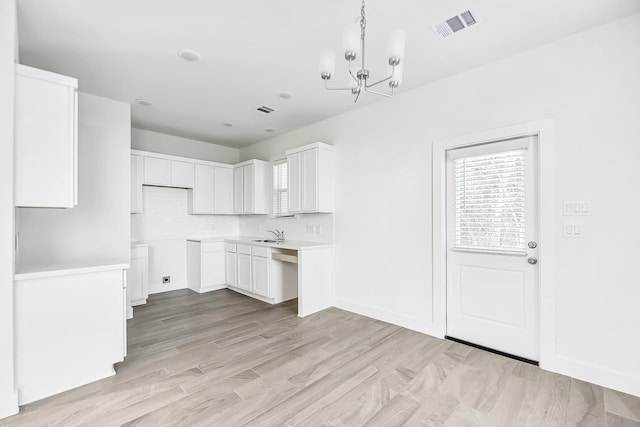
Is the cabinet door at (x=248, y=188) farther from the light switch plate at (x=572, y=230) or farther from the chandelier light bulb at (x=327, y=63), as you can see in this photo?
the light switch plate at (x=572, y=230)

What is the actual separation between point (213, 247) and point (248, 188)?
1185mm

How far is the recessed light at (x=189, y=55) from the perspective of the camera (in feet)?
8.78

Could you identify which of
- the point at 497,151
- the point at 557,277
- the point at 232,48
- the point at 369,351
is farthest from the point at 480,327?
the point at 232,48

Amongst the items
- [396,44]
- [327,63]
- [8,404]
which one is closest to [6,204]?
[8,404]

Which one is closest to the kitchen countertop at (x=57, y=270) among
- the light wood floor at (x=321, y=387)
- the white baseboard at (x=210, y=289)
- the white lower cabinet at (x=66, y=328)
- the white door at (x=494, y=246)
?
the white lower cabinet at (x=66, y=328)

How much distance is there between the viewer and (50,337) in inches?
85.5

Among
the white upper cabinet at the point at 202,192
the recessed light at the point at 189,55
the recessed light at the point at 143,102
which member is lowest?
the white upper cabinet at the point at 202,192

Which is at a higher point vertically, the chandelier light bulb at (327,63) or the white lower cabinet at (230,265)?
the chandelier light bulb at (327,63)

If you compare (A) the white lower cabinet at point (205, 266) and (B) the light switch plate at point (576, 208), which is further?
(A) the white lower cabinet at point (205, 266)

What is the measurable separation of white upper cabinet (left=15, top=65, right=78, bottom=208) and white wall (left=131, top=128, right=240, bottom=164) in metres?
2.94

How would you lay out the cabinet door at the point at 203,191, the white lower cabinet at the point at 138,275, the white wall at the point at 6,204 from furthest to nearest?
the cabinet door at the point at 203,191 → the white lower cabinet at the point at 138,275 → the white wall at the point at 6,204

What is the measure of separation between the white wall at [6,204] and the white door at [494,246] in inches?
139

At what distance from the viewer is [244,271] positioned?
15.9ft

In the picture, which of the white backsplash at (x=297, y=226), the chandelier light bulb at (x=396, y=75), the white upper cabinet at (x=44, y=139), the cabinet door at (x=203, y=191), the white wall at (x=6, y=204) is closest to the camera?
the chandelier light bulb at (x=396, y=75)
